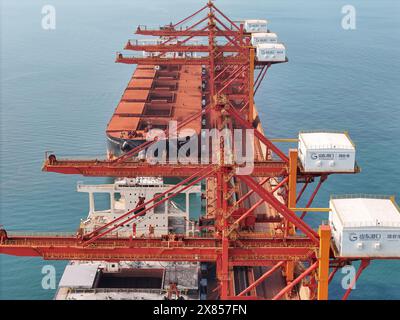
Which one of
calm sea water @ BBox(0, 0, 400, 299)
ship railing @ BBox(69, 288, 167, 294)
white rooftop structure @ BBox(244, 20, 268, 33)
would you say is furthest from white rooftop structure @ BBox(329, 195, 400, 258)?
white rooftop structure @ BBox(244, 20, 268, 33)

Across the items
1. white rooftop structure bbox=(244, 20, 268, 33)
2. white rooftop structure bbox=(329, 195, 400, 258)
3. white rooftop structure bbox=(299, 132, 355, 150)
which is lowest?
white rooftop structure bbox=(329, 195, 400, 258)

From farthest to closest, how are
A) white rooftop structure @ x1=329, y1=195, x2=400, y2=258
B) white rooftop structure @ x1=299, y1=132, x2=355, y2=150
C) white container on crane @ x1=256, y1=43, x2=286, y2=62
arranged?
white container on crane @ x1=256, y1=43, x2=286, y2=62 < white rooftop structure @ x1=299, y1=132, x2=355, y2=150 < white rooftop structure @ x1=329, y1=195, x2=400, y2=258

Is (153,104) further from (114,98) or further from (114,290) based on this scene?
(114,290)

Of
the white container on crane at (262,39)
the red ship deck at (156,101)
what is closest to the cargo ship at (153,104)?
the red ship deck at (156,101)

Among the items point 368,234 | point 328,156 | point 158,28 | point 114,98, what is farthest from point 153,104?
point 158,28

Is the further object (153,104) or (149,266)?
(153,104)

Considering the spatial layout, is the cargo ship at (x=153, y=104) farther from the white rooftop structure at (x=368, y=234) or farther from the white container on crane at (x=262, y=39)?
the white rooftop structure at (x=368, y=234)

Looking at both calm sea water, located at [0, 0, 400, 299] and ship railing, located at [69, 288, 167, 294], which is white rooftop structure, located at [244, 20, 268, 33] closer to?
calm sea water, located at [0, 0, 400, 299]

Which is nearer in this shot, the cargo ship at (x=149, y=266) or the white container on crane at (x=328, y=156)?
the white container on crane at (x=328, y=156)

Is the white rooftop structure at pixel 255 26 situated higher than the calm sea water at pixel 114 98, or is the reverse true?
the white rooftop structure at pixel 255 26
